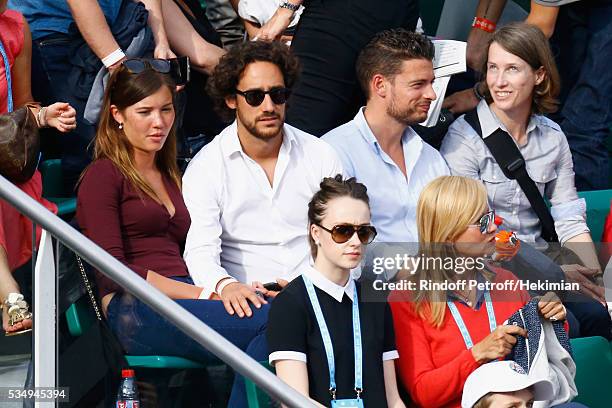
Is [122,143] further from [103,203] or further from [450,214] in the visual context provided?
[450,214]

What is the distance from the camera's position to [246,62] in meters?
4.59

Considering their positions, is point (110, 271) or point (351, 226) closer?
point (110, 271)

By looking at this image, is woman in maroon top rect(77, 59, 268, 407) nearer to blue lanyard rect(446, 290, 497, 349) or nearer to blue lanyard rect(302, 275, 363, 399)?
blue lanyard rect(302, 275, 363, 399)

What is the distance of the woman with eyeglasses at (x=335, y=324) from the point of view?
373cm

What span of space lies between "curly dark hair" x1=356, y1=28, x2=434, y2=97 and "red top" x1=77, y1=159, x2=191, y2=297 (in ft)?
3.19

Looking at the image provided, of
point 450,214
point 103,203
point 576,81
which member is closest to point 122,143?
point 103,203

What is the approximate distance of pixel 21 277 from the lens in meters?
3.35

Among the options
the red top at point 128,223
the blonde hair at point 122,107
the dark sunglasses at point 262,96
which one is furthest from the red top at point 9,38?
the dark sunglasses at point 262,96

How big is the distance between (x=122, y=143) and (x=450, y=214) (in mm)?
1262

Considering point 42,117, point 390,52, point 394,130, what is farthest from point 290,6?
point 42,117

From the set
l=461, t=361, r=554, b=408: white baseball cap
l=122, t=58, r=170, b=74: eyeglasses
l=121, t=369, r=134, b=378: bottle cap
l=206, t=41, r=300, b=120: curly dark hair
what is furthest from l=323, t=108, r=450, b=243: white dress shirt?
l=121, t=369, r=134, b=378: bottle cap

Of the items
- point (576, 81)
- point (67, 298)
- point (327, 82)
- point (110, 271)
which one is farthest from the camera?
point (576, 81)

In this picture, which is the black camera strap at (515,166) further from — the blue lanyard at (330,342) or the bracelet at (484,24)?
the blue lanyard at (330,342)

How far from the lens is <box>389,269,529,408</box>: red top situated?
3883mm
